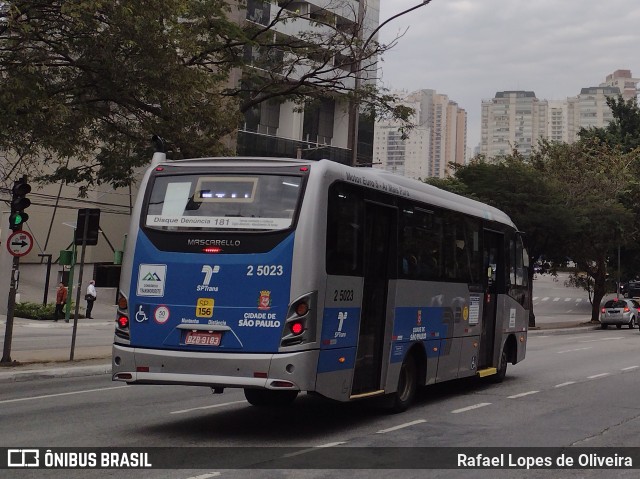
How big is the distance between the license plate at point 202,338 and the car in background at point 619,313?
133 feet

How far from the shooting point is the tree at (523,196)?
40219 millimetres

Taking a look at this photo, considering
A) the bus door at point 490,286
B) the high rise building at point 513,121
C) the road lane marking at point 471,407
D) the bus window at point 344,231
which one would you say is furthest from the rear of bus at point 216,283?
the high rise building at point 513,121

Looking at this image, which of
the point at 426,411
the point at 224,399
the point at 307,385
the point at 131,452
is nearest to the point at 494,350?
the point at 426,411

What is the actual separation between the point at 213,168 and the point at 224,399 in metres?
4.36

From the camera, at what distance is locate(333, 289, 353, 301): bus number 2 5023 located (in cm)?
968

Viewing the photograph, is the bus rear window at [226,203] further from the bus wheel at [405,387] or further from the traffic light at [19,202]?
the traffic light at [19,202]

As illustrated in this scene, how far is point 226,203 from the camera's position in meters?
9.64

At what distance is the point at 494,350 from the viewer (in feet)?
51.1

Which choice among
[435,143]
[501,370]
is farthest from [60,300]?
[435,143]

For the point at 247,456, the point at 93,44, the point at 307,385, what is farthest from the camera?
the point at 93,44

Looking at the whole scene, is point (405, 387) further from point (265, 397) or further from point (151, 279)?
point (151, 279)

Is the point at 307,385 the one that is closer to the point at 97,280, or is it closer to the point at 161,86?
the point at 161,86

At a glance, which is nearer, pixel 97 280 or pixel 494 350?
pixel 494 350

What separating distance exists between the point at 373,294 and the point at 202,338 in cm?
242
